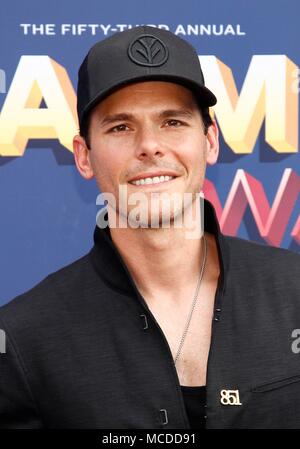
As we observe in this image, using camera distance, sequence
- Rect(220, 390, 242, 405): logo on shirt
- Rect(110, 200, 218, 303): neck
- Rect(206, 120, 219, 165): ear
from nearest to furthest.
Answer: Rect(220, 390, 242, 405): logo on shirt, Rect(110, 200, 218, 303): neck, Rect(206, 120, 219, 165): ear

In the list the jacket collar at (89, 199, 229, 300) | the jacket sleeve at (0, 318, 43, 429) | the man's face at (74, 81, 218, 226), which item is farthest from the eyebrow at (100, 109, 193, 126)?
the jacket sleeve at (0, 318, 43, 429)

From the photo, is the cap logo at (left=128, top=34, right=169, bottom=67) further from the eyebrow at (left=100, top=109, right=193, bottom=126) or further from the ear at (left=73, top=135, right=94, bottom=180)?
the ear at (left=73, top=135, right=94, bottom=180)

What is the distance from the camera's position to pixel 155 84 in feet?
5.12

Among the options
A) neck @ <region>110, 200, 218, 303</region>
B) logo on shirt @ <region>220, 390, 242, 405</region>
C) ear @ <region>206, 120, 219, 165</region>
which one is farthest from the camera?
ear @ <region>206, 120, 219, 165</region>

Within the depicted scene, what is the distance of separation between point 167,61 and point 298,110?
0.61 metres

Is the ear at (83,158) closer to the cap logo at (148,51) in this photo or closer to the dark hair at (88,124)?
the dark hair at (88,124)

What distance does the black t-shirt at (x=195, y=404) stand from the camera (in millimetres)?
1499

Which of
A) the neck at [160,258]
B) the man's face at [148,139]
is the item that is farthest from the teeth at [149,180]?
the neck at [160,258]

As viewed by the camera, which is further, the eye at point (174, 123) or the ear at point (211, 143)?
the ear at point (211, 143)

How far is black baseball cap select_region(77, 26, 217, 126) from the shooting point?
1520 mm

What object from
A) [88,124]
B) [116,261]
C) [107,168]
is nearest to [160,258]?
[116,261]

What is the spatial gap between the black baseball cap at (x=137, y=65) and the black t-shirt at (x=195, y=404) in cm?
60

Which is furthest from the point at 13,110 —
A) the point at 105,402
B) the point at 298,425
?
the point at 298,425
